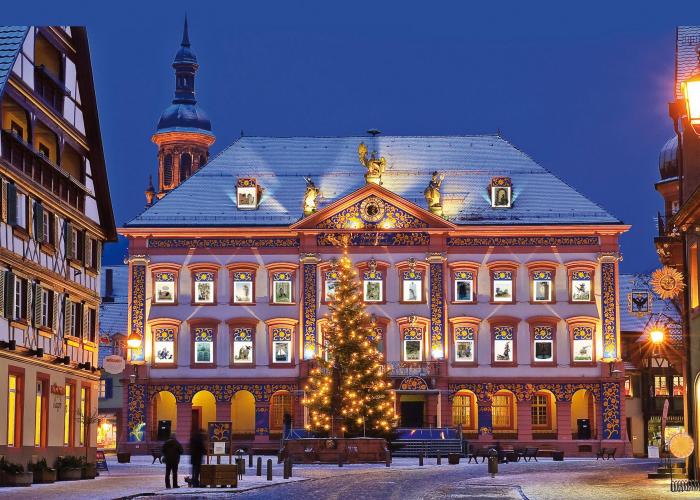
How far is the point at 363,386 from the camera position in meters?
65.9

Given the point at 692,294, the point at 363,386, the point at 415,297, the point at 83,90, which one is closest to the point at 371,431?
the point at 363,386

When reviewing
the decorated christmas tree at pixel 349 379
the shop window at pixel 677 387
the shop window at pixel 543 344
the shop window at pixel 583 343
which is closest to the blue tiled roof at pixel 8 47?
the decorated christmas tree at pixel 349 379

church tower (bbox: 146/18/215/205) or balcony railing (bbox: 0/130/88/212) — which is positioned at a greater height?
church tower (bbox: 146/18/215/205)

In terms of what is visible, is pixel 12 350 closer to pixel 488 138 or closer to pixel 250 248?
pixel 250 248

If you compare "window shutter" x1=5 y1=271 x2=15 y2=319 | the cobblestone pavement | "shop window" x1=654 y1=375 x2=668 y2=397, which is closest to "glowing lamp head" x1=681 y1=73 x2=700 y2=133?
the cobblestone pavement

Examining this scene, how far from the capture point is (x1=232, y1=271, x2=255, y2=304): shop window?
8288 centimetres

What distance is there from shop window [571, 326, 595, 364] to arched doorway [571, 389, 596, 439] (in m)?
2.00

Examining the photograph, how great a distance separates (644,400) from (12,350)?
181ft

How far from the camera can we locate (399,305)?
82.3 meters

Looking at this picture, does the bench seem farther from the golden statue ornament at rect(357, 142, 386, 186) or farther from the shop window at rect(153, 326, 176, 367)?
the shop window at rect(153, 326, 176, 367)

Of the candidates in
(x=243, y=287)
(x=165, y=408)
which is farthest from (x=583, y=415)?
(x=165, y=408)

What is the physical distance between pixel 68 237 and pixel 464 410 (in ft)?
133

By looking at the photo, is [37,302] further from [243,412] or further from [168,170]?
[168,170]

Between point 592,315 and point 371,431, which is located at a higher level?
point 592,315
